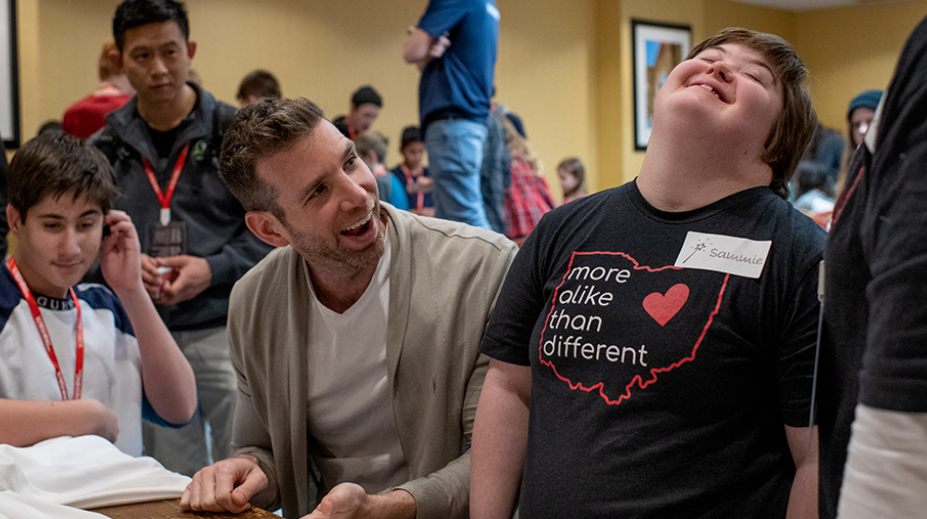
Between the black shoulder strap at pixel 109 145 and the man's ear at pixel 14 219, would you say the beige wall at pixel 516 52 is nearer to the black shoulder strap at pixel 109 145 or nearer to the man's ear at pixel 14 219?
the black shoulder strap at pixel 109 145

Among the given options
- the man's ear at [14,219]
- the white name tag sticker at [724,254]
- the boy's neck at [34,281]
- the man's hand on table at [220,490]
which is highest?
the man's ear at [14,219]

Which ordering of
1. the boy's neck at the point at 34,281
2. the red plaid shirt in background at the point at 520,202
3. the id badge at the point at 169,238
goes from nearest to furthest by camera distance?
the boy's neck at the point at 34,281
the id badge at the point at 169,238
the red plaid shirt in background at the point at 520,202

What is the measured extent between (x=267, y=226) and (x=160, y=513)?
566 mm

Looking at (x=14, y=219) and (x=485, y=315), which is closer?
(x=485, y=315)

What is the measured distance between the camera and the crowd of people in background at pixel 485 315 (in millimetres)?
761

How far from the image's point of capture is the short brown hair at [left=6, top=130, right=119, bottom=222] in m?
1.77

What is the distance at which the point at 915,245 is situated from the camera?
0.56 meters

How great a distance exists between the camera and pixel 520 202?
4523 mm

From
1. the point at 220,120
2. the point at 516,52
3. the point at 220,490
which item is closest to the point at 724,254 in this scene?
the point at 220,490

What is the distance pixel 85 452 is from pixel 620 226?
38.4 inches

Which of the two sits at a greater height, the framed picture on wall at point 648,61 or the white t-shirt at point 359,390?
the framed picture on wall at point 648,61

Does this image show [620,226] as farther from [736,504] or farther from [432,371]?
[432,371]

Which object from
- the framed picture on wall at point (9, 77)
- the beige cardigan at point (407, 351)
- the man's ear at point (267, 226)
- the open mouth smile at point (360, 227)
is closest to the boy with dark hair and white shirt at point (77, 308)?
the beige cardigan at point (407, 351)

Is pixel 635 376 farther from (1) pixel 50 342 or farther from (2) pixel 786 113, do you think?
(1) pixel 50 342
